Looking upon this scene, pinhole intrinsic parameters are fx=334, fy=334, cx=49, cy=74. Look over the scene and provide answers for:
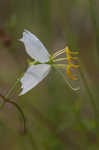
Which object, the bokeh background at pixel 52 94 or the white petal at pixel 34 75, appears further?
the bokeh background at pixel 52 94

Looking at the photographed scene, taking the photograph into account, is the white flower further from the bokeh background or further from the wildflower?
the bokeh background

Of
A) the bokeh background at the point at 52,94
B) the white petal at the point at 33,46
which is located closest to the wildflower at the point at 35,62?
the white petal at the point at 33,46

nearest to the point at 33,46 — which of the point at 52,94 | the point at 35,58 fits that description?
the point at 35,58

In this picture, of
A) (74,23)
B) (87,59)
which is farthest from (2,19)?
(87,59)

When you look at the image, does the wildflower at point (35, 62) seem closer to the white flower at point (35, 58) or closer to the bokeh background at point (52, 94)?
the white flower at point (35, 58)

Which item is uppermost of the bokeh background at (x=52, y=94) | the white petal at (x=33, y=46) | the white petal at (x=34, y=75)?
the white petal at (x=33, y=46)

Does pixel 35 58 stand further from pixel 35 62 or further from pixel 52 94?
pixel 52 94
